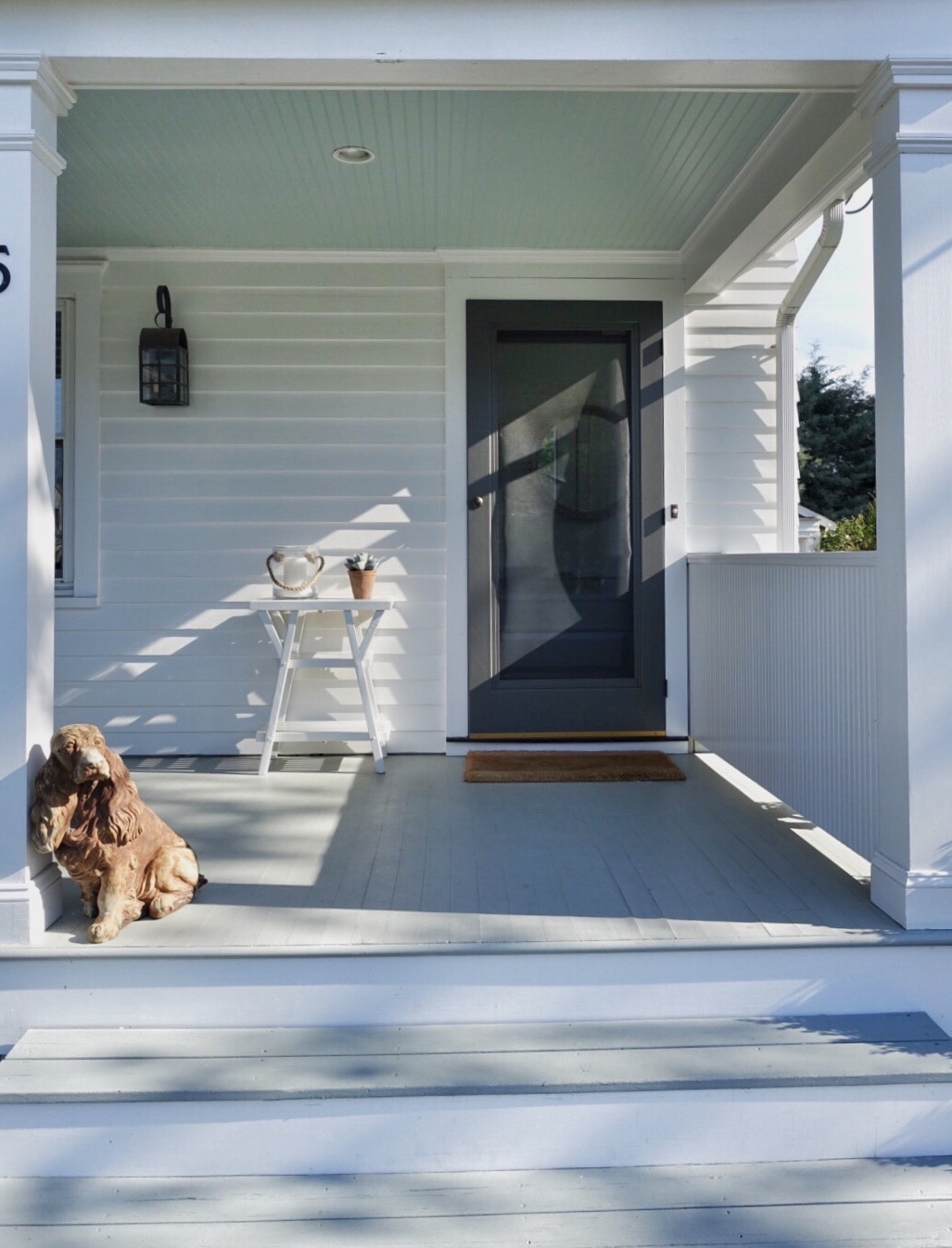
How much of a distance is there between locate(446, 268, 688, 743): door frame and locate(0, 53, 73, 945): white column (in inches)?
93.9

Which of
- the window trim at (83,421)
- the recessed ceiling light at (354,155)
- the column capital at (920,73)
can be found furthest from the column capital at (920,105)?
the window trim at (83,421)

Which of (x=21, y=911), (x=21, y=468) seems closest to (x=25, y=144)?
(x=21, y=468)

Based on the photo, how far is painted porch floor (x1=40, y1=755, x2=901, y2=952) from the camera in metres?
2.66

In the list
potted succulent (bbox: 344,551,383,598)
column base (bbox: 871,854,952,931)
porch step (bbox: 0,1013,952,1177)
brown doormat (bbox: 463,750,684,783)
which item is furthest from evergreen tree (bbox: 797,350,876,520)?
porch step (bbox: 0,1013,952,1177)

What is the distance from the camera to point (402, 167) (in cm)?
388

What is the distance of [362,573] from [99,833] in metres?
2.21

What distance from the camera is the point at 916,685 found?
2680 millimetres

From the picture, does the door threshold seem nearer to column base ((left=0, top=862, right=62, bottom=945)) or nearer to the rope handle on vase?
the rope handle on vase

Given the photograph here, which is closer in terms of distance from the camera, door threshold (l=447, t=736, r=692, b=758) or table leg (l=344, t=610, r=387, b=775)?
table leg (l=344, t=610, r=387, b=775)

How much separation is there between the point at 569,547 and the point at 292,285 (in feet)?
5.60

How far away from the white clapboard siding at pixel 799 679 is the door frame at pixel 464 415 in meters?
0.32

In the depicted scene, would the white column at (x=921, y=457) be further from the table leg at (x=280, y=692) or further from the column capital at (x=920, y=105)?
the table leg at (x=280, y=692)

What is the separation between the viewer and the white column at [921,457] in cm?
268

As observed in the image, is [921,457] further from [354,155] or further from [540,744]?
[540,744]
